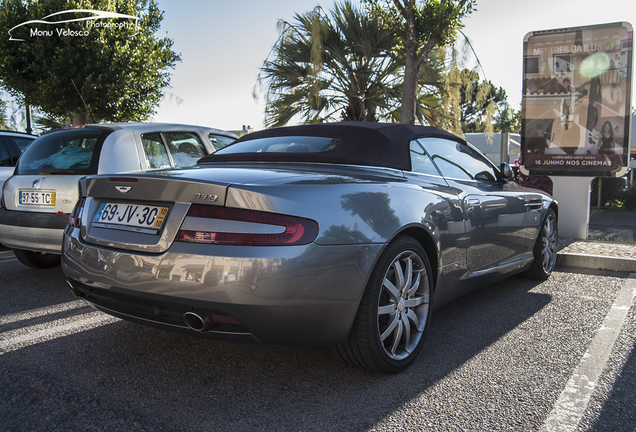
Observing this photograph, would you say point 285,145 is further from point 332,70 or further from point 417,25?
point 332,70

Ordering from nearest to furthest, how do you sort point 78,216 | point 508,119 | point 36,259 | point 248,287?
point 248,287 → point 78,216 → point 36,259 → point 508,119

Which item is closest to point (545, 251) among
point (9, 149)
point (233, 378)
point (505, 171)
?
point (505, 171)

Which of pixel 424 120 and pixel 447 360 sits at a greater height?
pixel 424 120

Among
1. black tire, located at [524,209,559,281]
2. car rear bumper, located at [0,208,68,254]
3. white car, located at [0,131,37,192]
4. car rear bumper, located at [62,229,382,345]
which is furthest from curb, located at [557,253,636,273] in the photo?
white car, located at [0,131,37,192]

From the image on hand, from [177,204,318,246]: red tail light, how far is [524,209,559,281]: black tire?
3.14 metres

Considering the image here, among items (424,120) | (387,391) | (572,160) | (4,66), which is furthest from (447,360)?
(4,66)

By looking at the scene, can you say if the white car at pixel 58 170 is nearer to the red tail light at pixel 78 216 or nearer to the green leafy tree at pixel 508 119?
the red tail light at pixel 78 216

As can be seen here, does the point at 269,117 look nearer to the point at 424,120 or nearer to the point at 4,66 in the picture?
the point at 424,120

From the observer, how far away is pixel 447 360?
111 inches

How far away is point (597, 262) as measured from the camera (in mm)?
5508

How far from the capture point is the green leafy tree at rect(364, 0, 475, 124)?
8.84 metres

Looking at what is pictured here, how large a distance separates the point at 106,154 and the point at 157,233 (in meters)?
2.51

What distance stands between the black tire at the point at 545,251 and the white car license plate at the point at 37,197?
13.8 feet

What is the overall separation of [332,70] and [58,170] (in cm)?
1028
